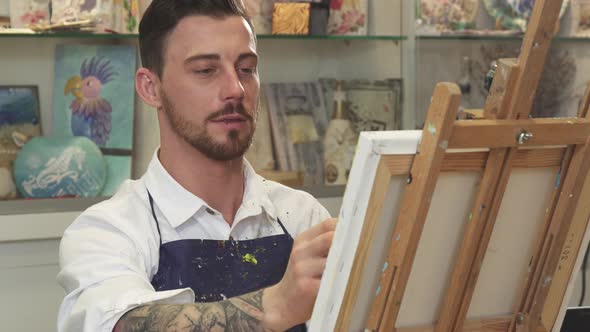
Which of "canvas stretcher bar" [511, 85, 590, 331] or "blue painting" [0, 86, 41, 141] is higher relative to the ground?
"canvas stretcher bar" [511, 85, 590, 331]

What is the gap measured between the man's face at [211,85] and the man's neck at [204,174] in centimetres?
3

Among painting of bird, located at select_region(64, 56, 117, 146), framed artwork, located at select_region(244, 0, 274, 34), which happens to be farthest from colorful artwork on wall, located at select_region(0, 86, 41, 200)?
framed artwork, located at select_region(244, 0, 274, 34)

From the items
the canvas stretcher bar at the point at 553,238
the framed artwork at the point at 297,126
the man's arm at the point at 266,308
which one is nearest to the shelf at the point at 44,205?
the framed artwork at the point at 297,126

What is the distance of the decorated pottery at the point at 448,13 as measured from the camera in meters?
2.76

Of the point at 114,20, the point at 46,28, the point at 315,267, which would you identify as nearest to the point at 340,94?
the point at 114,20

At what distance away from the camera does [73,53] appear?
2.53 meters

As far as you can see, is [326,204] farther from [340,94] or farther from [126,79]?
[126,79]

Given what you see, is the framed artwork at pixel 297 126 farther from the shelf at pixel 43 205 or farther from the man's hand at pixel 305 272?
the man's hand at pixel 305 272

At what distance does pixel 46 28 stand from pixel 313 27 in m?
0.77

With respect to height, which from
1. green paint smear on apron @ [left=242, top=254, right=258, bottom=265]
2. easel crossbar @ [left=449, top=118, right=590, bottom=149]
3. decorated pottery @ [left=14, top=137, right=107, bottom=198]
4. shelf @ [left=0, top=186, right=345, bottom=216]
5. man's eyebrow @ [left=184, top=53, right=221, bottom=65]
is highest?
easel crossbar @ [left=449, top=118, right=590, bottom=149]

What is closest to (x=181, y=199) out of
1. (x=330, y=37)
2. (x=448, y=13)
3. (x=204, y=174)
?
(x=204, y=174)

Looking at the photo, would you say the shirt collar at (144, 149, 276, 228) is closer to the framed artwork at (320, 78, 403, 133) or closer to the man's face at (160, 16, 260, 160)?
the man's face at (160, 16, 260, 160)

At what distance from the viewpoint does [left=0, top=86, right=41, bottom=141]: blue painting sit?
8.13ft

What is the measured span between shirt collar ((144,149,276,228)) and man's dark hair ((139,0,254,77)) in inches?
8.2
